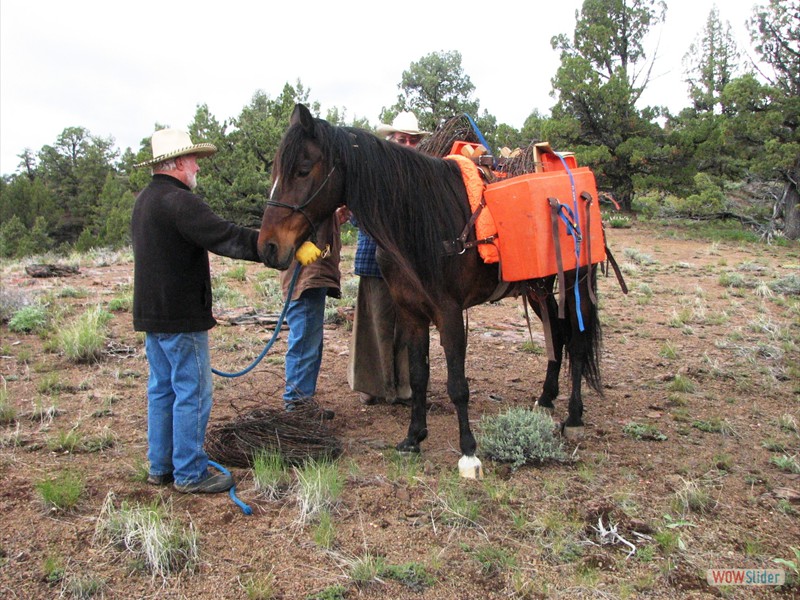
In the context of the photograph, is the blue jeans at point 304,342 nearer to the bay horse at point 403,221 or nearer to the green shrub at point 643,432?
the bay horse at point 403,221

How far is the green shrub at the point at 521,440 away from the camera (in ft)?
Answer: 12.6

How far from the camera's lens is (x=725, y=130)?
17.7 meters

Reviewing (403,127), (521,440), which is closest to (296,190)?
(521,440)

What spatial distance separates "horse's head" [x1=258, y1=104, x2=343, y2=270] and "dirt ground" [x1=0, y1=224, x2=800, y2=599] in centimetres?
144

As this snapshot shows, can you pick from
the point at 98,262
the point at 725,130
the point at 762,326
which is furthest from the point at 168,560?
the point at 725,130

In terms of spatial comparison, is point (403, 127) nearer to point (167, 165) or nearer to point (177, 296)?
point (167, 165)

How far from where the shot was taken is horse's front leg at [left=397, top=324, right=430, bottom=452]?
13.1 ft

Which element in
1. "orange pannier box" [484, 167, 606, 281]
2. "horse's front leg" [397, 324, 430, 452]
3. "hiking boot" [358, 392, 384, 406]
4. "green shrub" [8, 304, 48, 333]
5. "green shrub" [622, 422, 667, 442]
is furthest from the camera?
"green shrub" [8, 304, 48, 333]

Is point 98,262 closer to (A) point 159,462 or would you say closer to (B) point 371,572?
(A) point 159,462

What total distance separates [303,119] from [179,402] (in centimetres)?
173

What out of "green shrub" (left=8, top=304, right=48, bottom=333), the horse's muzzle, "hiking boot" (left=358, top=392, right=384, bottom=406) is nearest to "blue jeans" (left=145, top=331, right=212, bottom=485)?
the horse's muzzle

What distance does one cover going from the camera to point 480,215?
3.81m

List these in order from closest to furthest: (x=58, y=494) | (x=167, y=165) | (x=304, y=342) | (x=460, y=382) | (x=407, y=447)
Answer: (x=58, y=494) < (x=167, y=165) < (x=460, y=382) < (x=407, y=447) < (x=304, y=342)

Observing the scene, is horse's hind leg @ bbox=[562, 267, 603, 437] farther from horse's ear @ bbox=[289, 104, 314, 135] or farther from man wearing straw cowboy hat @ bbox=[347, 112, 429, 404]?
horse's ear @ bbox=[289, 104, 314, 135]
